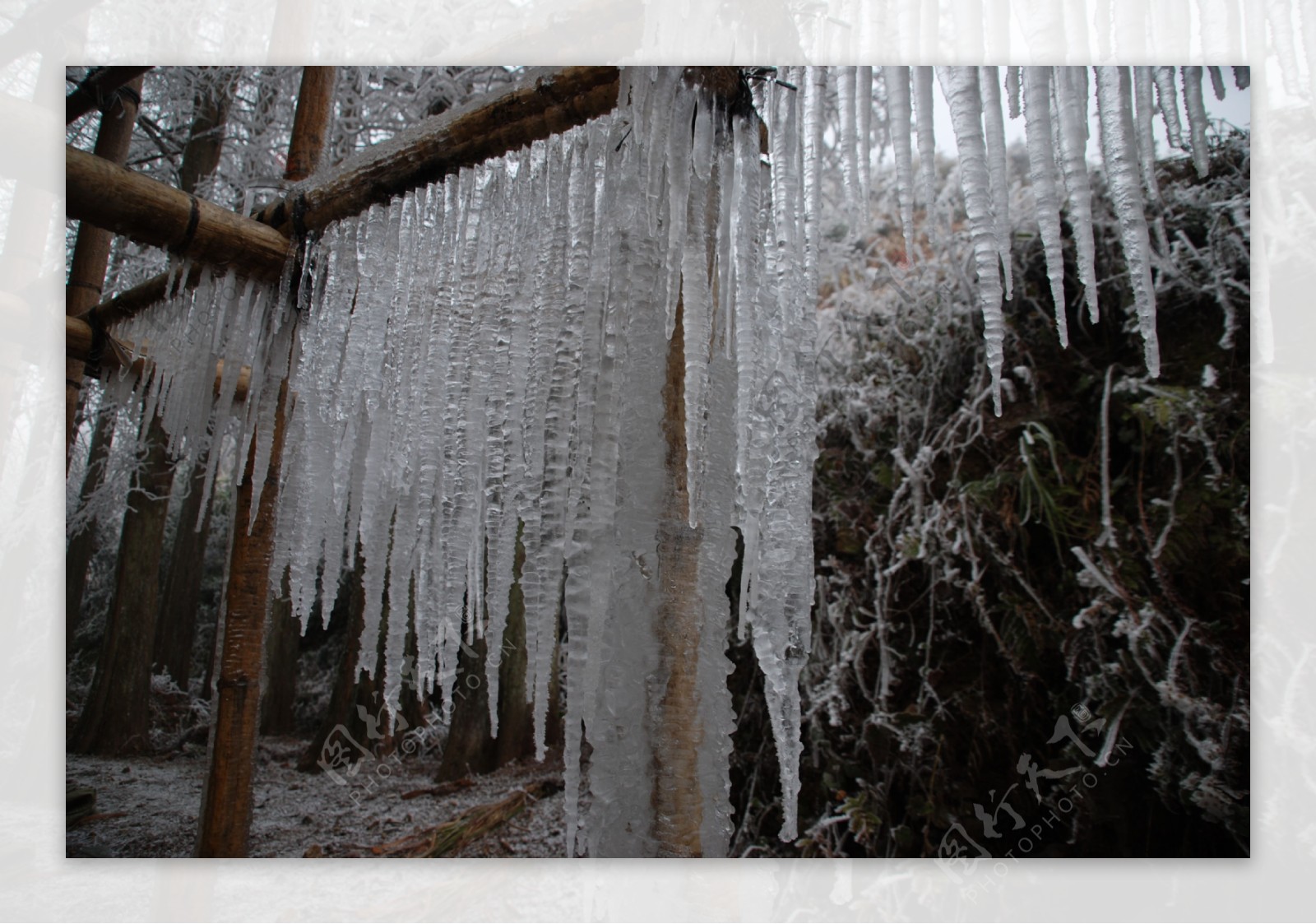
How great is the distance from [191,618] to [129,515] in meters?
0.96

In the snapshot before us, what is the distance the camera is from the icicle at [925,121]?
836mm

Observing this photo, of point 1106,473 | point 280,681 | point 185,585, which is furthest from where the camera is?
point 185,585

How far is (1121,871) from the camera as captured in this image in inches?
56.1

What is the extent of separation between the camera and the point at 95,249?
2189mm

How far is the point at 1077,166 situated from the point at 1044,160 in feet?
0.12

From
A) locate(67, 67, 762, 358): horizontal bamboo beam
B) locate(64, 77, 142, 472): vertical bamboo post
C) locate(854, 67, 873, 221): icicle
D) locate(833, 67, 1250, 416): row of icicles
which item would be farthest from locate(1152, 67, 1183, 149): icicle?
locate(64, 77, 142, 472): vertical bamboo post

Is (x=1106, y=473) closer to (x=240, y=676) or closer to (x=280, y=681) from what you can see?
(x=240, y=676)

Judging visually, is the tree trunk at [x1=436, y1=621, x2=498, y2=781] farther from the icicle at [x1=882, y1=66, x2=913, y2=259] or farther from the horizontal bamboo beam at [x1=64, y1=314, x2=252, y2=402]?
the icicle at [x1=882, y1=66, x2=913, y2=259]

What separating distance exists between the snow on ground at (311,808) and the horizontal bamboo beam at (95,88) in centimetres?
155

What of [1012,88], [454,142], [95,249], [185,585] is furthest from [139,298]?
[185,585]

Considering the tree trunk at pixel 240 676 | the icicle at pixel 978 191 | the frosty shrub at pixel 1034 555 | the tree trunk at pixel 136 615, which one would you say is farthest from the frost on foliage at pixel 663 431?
the tree trunk at pixel 136 615

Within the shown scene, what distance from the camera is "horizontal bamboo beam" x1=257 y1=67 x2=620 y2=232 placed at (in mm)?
946

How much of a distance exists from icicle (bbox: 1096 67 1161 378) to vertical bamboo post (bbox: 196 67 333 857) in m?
1.48

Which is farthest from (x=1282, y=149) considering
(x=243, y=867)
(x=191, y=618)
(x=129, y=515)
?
(x=191, y=618)
